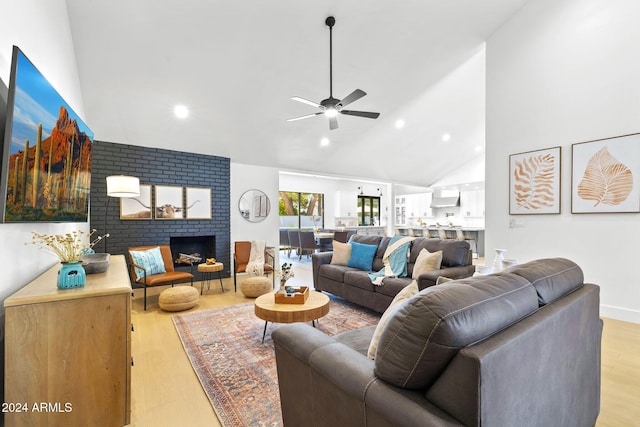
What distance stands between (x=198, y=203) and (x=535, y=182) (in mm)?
5356

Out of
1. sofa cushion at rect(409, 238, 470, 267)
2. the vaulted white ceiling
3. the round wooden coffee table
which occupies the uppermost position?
the vaulted white ceiling

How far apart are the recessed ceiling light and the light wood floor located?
9.92 feet

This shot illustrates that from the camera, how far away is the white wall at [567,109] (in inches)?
129

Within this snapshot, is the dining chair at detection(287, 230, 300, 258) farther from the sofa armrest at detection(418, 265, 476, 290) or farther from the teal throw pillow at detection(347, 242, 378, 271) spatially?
the sofa armrest at detection(418, 265, 476, 290)

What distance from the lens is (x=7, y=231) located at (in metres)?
1.54

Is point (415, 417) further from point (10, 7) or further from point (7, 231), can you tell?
point (10, 7)

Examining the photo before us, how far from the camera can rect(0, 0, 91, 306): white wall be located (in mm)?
1521

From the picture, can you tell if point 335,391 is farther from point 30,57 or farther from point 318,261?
point 318,261

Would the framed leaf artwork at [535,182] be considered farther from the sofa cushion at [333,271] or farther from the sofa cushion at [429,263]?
the sofa cushion at [333,271]

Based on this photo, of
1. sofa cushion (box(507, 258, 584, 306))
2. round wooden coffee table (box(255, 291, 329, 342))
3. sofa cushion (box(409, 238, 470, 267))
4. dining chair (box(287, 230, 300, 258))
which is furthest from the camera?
dining chair (box(287, 230, 300, 258))

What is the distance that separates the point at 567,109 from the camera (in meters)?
3.63

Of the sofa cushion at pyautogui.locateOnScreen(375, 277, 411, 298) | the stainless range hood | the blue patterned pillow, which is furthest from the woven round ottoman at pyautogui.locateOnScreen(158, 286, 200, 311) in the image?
the stainless range hood

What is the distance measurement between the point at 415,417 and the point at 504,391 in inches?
10.8

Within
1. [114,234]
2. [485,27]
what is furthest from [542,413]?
[114,234]
